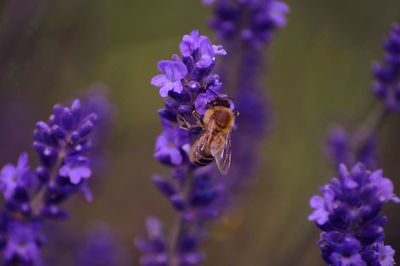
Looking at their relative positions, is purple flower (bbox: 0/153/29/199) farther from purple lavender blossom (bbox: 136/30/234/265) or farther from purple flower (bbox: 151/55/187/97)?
purple flower (bbox: 151/55/187/97)

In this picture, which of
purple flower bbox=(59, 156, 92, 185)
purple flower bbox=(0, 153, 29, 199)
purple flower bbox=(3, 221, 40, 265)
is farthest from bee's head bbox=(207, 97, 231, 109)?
purple flower bbox=(3, 221, 40, 265)

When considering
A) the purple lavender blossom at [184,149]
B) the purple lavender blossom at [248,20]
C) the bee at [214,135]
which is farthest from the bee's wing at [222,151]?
the purple lavender blossom at [248,20]

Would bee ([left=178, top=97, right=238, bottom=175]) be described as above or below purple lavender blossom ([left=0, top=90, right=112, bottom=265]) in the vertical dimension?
above

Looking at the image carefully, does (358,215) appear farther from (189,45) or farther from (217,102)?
(189,45)

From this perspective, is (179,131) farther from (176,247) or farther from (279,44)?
(279,44)

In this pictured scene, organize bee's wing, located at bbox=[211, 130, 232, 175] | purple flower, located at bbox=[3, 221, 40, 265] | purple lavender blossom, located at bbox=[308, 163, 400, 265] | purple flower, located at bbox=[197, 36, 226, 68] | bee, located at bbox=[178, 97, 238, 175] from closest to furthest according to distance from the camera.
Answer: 1. purple lavender blossom, located at bbox=[308, 163, 400, 265]
2. purple flower, located at bbox=[197, 36, 226, 68]
3. purple flower, located at bbox=[3, 221, 40, 265]
4. bee, located at bbox=[178, 97, 238, 175]
5. bee's wing, located at bbox=[211, 130, 232, 175]

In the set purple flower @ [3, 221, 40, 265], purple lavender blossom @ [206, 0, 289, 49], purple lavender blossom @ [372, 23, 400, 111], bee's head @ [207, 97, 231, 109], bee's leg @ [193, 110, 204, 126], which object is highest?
purple lavender blossom @ [206, 0, 289, 49]

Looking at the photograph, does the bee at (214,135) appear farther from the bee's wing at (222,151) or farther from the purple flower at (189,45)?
the purple flower at (189,45)

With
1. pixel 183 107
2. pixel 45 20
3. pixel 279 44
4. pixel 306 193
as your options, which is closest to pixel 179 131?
pixel 183 107
